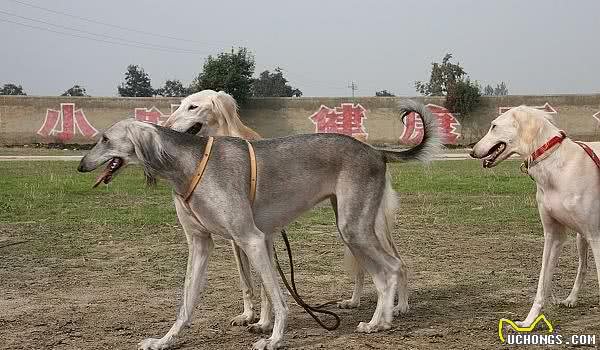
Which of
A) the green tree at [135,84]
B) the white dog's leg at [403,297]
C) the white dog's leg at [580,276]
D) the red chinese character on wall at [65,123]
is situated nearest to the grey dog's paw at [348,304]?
the white dog's leg at [403,297]

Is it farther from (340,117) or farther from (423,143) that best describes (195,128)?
(340,117)

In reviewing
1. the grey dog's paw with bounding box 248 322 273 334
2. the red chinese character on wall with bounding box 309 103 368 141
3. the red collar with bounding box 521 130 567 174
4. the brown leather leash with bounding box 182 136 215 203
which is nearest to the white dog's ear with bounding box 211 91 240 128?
the brown leather leash with bounding box 182 136 215 203

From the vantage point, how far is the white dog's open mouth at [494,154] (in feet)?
22.6

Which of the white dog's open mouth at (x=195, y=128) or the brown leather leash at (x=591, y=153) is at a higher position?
the white dog's open mouth at (x=195, y=128)

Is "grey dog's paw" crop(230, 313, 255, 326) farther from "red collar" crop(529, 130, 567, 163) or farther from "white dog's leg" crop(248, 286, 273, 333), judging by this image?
"red collar" crop(529, 130, 567, 163)

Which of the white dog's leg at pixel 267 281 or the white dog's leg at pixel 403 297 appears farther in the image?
the white dog's leg at pixel 403 297

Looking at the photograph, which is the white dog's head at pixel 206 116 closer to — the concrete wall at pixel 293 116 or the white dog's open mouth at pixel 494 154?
the white dog's open mouth at pixel 494 154

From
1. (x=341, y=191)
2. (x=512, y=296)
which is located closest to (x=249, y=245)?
(x=341, y=191)

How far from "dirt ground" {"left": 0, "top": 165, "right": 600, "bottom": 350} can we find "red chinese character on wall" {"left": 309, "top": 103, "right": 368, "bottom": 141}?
31283mm

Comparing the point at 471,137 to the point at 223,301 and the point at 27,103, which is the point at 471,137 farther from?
the point at 223,301

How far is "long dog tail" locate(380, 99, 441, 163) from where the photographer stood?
6961 mm

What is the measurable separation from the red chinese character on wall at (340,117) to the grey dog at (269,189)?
122ft

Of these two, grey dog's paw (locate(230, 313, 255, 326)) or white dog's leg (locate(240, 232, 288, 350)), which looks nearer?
white dog's leg (locate(240, 232, 288, 350))

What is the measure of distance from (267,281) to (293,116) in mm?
38502
